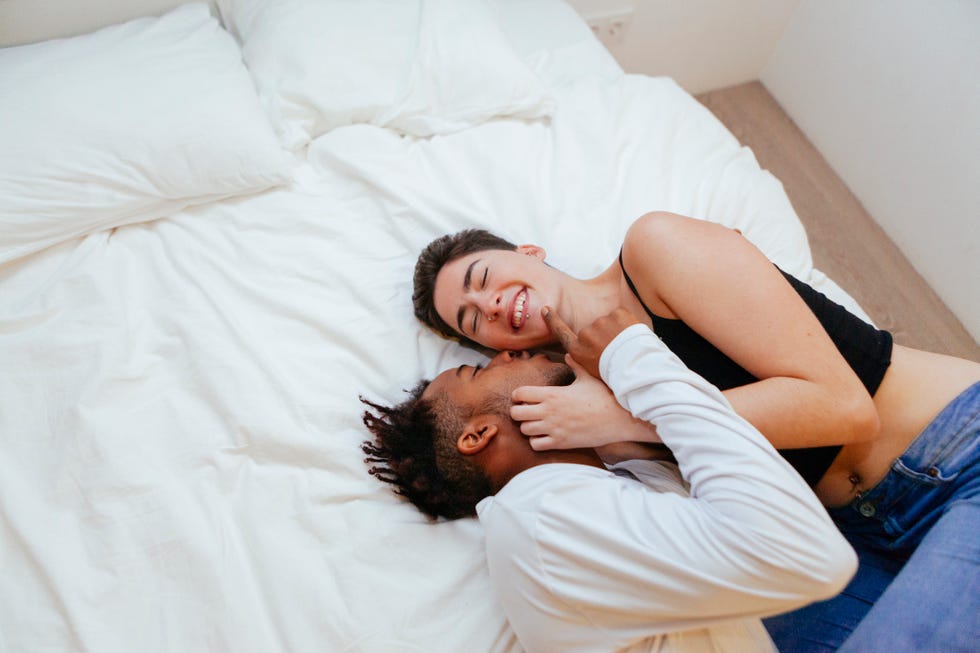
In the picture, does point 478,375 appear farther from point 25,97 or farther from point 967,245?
point 967,245

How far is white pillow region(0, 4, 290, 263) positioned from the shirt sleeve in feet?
3.51

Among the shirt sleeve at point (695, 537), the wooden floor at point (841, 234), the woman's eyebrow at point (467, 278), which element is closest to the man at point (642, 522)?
the shirt sleeve at point (695, 537)

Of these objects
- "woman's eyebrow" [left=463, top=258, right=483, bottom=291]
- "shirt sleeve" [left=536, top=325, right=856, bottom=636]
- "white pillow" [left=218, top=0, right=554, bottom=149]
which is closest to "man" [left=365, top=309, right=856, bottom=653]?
"shirt sleeve" [left=536, top=325, right=856, bottom=636]

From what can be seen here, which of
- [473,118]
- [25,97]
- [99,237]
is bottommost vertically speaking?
[473,118]

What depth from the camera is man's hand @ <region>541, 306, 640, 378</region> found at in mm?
1139

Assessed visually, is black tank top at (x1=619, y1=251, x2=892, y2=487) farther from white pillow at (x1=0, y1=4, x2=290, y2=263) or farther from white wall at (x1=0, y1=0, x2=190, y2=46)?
white wall at (x1=0, y1=0, x2=190, y2=46)

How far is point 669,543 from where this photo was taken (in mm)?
906

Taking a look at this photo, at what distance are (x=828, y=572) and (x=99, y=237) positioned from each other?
1547 mm

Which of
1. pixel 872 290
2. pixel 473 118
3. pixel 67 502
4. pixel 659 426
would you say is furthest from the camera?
pixel 872 290

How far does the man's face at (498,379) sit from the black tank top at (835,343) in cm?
23

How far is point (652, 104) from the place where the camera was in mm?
1764

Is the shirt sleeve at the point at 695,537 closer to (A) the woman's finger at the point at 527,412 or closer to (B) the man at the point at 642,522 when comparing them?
(B) the man at the point at 642,522

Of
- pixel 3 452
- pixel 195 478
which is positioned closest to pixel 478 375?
pixel 195 478

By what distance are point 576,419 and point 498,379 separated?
17 centimetres
